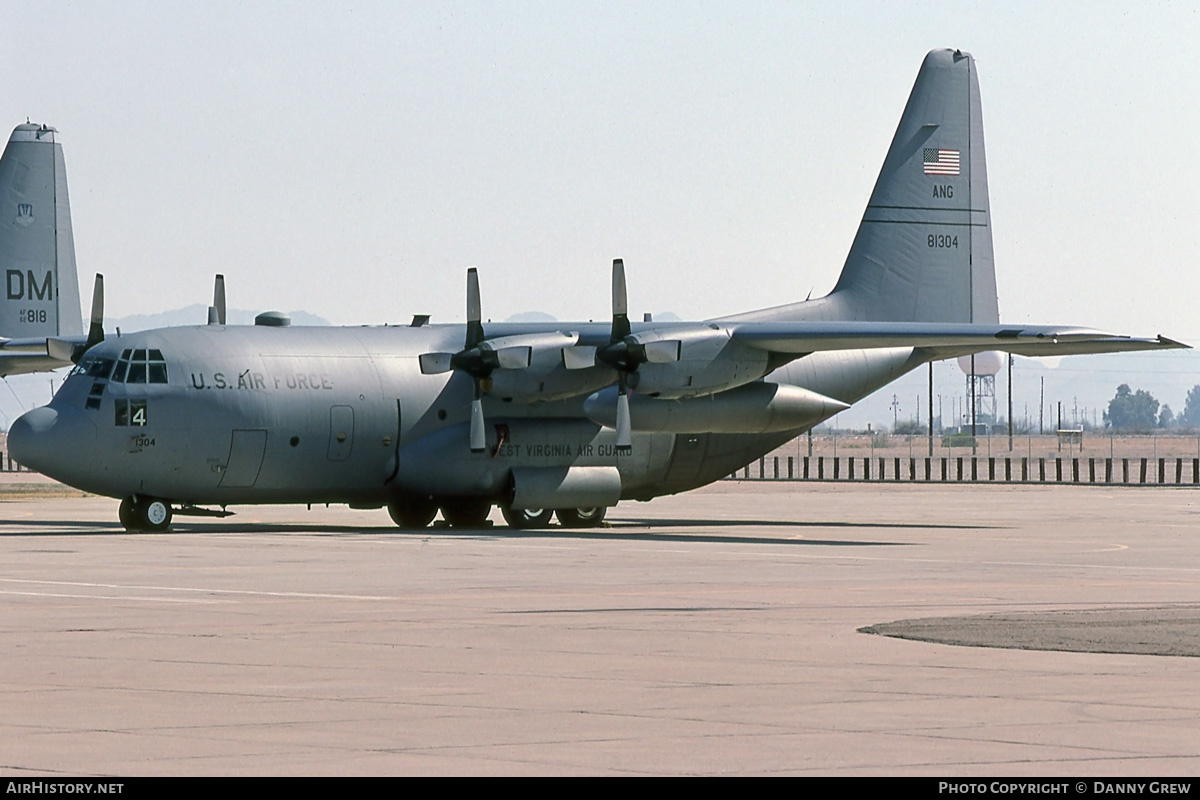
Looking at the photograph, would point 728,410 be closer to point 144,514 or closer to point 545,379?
point 545,379

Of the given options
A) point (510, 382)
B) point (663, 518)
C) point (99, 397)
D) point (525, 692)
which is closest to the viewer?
point (525, 692)

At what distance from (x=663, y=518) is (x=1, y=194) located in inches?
912

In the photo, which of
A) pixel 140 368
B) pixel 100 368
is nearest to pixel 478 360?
pixel 140 368

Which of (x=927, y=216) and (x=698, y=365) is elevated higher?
(x=927, y=216)

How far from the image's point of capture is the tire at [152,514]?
1367 inches

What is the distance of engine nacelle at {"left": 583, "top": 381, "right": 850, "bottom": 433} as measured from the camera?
36.7 metres

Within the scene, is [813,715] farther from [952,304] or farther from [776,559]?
[952,304]

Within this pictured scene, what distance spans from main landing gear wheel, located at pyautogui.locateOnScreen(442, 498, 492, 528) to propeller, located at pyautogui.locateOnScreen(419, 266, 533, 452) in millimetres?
1296

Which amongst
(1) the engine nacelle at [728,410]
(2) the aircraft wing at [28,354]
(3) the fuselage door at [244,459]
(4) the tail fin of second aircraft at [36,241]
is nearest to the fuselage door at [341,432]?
(3) the fuselage door at [244,459]

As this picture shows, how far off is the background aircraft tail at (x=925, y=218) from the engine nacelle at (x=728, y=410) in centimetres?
517

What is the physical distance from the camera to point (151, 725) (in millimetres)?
11539

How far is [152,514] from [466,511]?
6484 mm

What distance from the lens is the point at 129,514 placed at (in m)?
34.8
